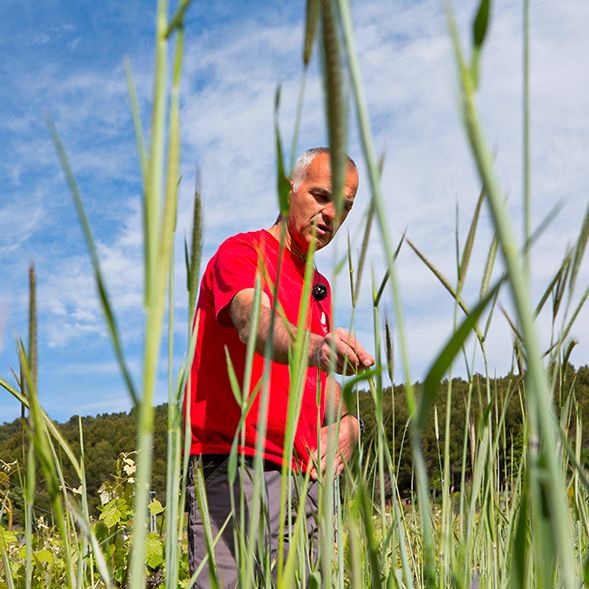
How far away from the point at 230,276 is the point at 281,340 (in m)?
0.36

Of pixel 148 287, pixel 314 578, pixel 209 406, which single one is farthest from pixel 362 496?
pixel 209 406

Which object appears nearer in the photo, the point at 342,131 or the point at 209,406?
the point at 342,131

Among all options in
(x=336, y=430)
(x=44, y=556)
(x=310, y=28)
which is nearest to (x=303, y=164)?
(x=44, y=556)

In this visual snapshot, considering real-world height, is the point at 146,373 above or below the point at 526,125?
below

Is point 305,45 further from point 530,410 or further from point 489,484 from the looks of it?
point 489,484

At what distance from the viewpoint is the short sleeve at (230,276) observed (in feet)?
5.74

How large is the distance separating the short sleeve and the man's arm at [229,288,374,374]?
0.03 m

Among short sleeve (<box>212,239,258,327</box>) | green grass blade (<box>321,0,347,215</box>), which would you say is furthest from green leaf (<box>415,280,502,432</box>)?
short sleeve (<box>212,239,258,327</box>)

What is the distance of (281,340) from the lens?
148cm

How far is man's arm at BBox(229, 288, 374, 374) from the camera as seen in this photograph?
1001 mm

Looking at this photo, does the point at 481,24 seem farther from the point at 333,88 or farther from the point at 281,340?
the point at 281,340

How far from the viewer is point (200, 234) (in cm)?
56

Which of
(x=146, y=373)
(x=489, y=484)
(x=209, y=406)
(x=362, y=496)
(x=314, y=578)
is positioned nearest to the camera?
(x=146, y=373)

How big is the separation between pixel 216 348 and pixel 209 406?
175 mm
